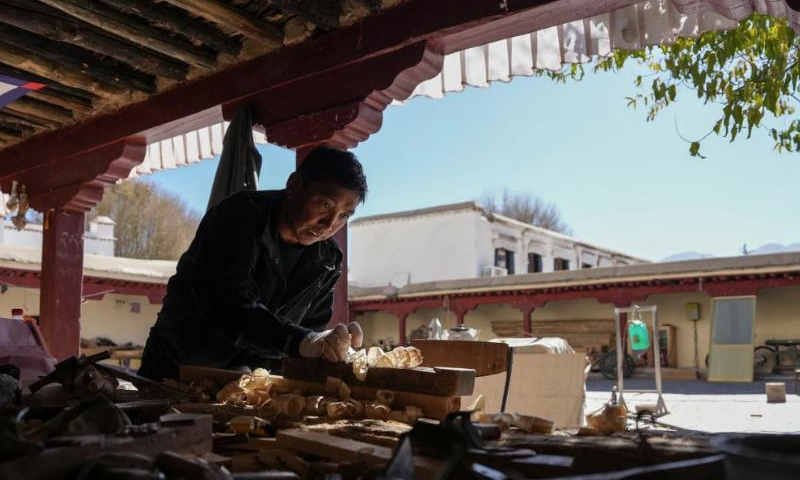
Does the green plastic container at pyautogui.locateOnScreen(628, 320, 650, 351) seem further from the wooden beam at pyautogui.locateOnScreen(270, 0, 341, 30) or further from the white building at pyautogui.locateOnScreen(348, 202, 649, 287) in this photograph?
the white building at pyautogui.locateOnScreen(348, 202, 649, 287)

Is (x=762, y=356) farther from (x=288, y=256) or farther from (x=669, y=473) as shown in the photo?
(x=669, y=473)

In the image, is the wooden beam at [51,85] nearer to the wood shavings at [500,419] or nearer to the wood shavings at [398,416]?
the wood shavings at [398,416]

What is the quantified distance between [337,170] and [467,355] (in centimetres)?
80

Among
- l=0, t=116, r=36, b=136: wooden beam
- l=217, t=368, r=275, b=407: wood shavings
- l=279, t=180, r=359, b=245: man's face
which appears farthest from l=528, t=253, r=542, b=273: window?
l=217, t=368, r=275, b=407: wood shavings

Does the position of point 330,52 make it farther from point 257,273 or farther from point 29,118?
point 29,118

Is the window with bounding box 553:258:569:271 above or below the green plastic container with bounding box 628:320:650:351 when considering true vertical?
above

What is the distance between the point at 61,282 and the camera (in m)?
6.30

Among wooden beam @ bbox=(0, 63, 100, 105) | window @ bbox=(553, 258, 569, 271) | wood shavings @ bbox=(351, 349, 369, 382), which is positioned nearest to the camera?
wood shavings @ bbox=(351, 349, 369, 382)

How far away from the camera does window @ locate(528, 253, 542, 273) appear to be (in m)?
28.5

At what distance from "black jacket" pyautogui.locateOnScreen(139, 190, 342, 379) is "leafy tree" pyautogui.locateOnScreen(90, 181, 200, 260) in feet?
112

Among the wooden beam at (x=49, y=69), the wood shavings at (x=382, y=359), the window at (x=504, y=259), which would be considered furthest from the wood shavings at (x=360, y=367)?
the window at (x=504, y=259)

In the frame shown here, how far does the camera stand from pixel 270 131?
464 centimetres

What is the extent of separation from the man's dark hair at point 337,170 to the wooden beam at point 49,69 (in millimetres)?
2998

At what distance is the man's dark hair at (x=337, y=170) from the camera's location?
2.42 meters
